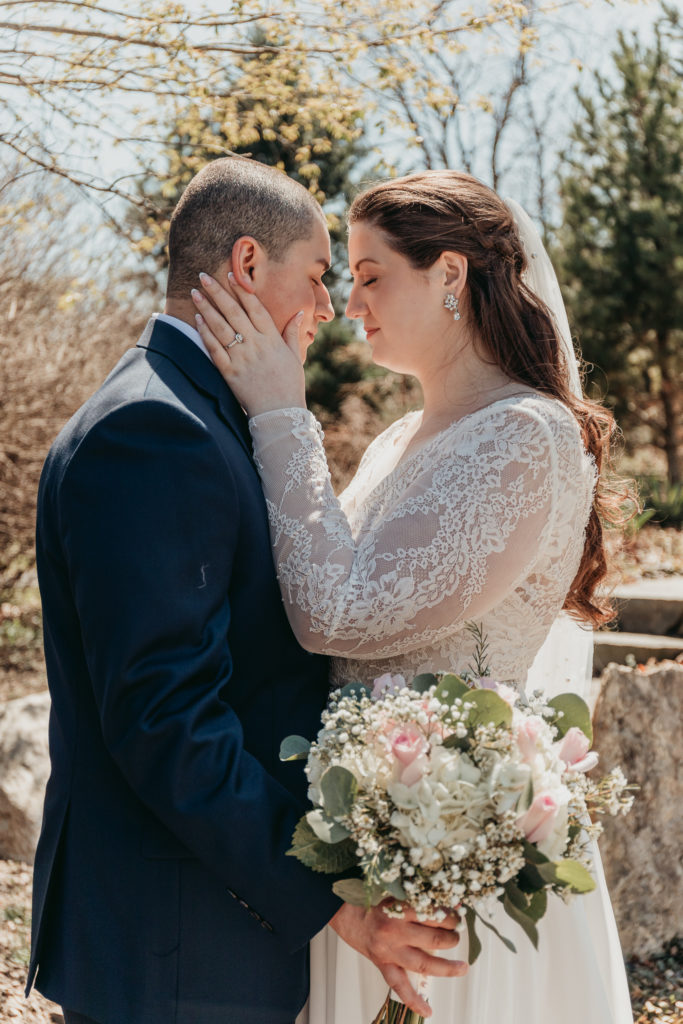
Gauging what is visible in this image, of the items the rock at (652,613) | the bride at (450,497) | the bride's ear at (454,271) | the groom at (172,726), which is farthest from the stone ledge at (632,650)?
the groom at (172,726)

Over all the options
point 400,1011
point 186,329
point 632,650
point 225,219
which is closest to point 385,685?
point 400,1011

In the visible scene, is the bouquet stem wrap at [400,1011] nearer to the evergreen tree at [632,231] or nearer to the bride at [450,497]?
the bride at [450,497]

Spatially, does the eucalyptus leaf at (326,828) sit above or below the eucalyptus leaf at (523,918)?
above

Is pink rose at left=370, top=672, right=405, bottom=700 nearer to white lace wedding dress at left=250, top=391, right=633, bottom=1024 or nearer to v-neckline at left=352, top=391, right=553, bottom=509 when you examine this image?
white lace wedding dress at left=250, top=391, right=633, bottom=1024

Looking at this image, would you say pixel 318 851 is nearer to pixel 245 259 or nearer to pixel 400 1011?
pixel 400 1011

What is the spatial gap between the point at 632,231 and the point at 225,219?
11708 mm

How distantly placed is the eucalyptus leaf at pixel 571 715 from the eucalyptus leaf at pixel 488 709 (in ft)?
0.76

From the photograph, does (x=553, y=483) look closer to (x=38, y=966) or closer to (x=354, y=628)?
(x=354, y=628)

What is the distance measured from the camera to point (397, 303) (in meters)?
2.67

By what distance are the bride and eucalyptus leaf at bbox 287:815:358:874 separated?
1.61 ft

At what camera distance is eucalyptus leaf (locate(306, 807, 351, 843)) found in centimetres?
165

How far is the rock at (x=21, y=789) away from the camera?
538cm

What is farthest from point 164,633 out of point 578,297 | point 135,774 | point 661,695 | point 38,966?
point 578,297

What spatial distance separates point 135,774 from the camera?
1825 mm
